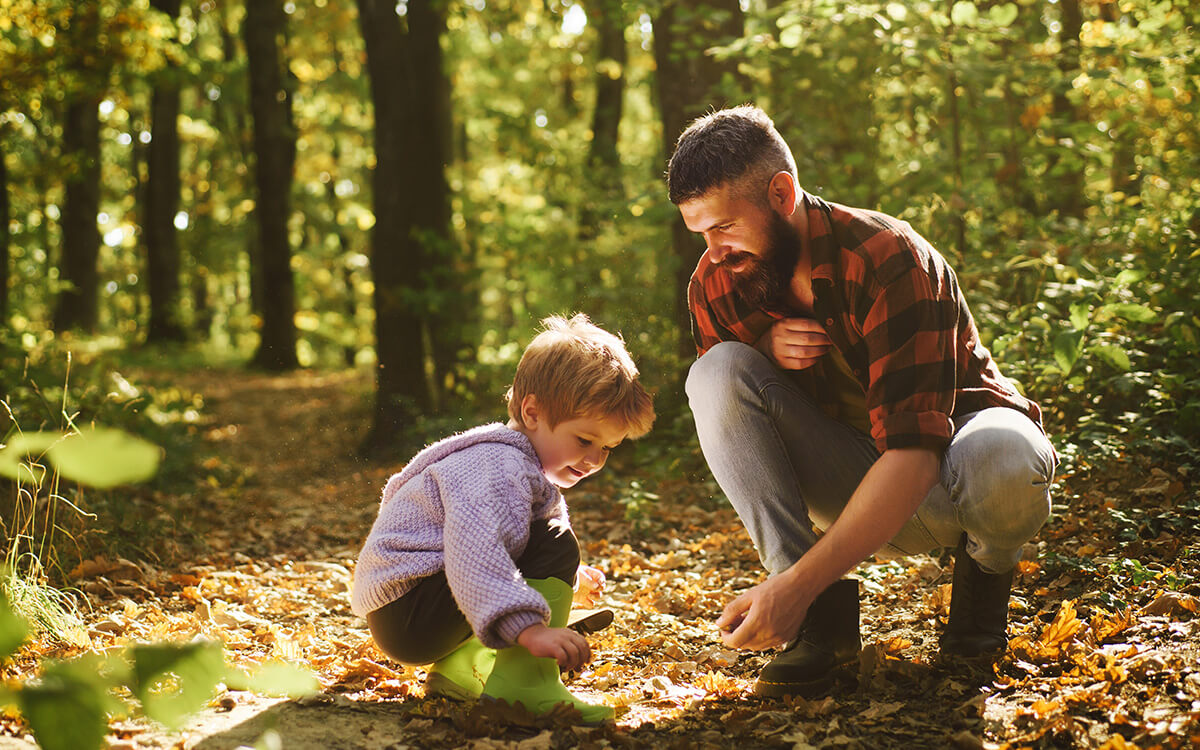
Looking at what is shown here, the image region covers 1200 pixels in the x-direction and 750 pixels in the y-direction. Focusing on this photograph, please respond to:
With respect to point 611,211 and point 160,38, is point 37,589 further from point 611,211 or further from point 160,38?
point 160,38

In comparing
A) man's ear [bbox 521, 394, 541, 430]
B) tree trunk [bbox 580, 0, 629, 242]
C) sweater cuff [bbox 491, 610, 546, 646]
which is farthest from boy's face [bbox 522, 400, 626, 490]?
tree trunk [bbox 580, 0, 629, 242]

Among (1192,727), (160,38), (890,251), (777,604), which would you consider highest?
(160,38)

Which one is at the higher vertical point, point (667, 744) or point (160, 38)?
point (160, 38)

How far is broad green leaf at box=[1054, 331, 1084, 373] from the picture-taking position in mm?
3697

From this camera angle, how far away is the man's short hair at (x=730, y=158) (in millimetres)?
2500

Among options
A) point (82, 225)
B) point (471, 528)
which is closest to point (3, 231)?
point (82, 225)

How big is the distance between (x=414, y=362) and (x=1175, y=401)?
5719 mm

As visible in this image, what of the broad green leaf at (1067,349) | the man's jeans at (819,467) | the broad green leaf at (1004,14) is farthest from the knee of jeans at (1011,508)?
the broad green leaf at (1004,14)

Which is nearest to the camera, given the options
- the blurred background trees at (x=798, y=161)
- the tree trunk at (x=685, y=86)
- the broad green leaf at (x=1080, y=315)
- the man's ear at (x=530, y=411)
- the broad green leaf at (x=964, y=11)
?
the man's ear at (x=530, y=411)

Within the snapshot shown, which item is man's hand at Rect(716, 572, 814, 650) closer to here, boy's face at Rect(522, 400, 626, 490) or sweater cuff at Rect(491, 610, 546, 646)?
sweater cuff at Rect(491, 610, 546, 646)

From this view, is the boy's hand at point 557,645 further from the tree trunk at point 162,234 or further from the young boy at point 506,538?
the tree trunk at point 162,234

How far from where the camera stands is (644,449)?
20.5 ft

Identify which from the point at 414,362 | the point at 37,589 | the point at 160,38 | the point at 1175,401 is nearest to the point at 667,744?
the point at 37,589

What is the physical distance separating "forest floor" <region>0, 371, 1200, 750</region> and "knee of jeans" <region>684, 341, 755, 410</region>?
2.63 feet
